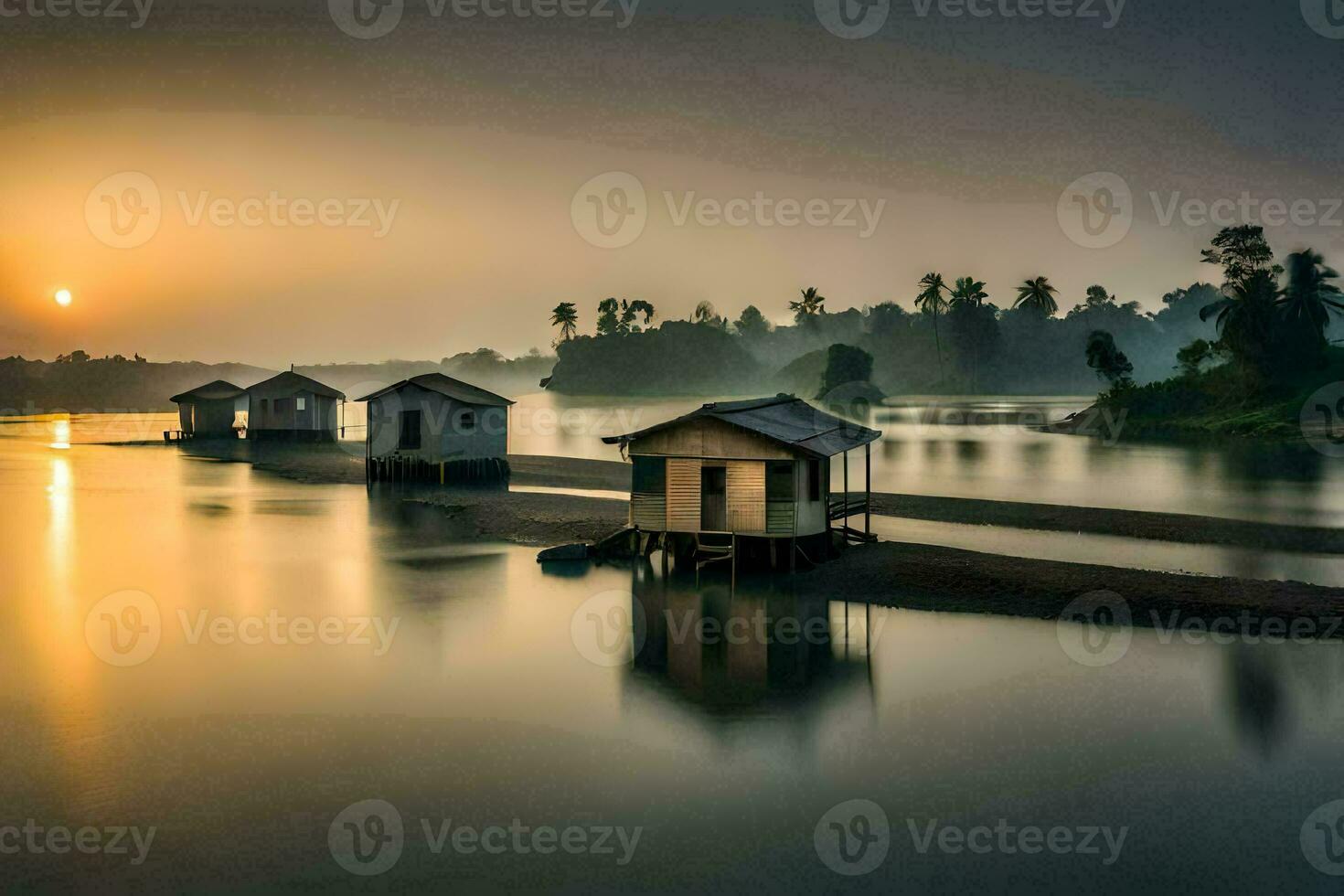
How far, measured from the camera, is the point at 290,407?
79625mm

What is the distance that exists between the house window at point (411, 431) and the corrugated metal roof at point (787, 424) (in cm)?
2583

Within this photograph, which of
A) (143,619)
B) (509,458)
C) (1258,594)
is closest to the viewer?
(1258,594)

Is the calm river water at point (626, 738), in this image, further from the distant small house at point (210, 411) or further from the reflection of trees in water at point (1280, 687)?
the distant small house at point (210, 411)

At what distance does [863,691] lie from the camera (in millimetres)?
21547

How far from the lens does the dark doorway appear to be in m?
30.4

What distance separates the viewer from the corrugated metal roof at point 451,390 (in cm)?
5500

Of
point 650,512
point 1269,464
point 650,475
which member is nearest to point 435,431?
point 650,475

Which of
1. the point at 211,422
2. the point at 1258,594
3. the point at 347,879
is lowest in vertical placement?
the point at 347,879

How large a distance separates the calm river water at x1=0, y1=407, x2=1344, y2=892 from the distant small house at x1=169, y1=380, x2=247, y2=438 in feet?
198

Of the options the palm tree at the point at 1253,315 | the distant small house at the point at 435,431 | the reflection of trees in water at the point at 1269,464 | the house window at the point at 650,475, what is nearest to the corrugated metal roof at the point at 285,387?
the distant small house at the point at 435,431

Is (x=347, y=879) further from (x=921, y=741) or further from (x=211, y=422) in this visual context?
(x=211, y=422)

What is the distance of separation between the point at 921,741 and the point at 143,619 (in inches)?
890

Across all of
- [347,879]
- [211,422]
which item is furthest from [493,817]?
[211,422]

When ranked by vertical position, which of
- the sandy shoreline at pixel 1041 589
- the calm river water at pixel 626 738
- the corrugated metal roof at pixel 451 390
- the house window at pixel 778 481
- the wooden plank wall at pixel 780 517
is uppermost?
the corrugated metal roof at pixel 451 390
